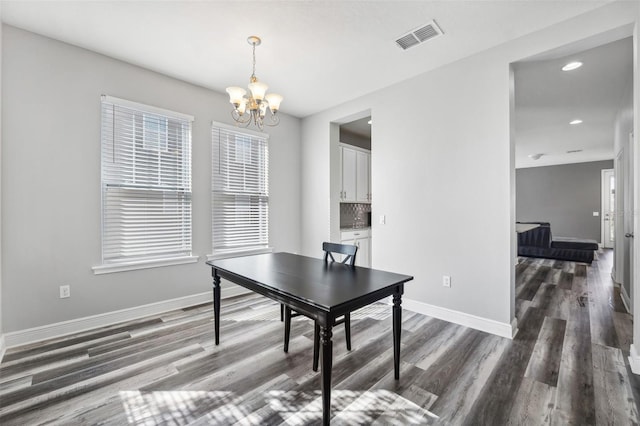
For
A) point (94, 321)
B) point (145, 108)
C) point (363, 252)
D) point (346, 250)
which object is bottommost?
point (94, 321)

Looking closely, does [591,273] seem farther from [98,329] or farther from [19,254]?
[19,254]

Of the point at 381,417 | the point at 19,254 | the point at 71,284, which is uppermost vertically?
the point at 19,254

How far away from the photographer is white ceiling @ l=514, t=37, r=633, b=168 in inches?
113

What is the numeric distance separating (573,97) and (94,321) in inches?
257

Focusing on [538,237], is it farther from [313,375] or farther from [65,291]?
[65,291]

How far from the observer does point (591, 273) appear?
5.32m

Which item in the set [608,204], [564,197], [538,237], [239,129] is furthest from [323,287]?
[608,204]

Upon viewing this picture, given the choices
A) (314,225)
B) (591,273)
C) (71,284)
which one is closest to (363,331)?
(314,225)

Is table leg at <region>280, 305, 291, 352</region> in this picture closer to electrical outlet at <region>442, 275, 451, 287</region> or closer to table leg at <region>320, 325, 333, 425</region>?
table leg at <region>320, 325, 333, 425</region>

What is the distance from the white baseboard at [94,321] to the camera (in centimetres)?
250

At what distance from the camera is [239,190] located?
13.2 ft

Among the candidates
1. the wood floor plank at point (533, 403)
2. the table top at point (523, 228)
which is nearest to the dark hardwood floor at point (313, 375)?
A: the wood floor plank at point (533, 403)

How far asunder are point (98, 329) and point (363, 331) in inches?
106

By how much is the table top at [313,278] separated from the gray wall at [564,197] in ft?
32.3
